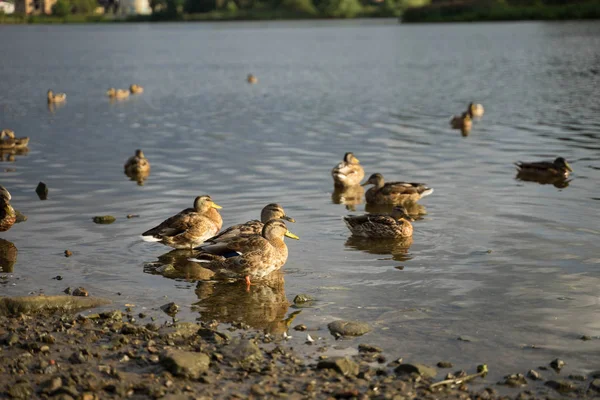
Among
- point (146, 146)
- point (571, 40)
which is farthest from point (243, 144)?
point (571, 40)

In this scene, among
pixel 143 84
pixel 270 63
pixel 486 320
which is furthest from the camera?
pixel 270 63

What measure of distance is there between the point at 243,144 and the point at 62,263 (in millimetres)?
14370

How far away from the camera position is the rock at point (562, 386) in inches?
347

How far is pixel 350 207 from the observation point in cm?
1906

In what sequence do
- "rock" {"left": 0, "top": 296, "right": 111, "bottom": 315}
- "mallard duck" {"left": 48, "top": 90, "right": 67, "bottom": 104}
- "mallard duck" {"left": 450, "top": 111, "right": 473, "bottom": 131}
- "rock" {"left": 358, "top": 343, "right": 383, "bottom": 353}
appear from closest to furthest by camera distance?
"rock" {"left": 358, "top": 343, "right": 383, "bottom": 353} < "rock" {"left": 0, "top": 296, "right": 111, "bottom": 315} < "mallard duck" {"left": 450, "top": 111, "right": 473, "bottom": 131} < "mallard duck" {"left": 48, "top": 90, "right": 67, "bottom": 104}

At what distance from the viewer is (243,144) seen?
91.4 feet

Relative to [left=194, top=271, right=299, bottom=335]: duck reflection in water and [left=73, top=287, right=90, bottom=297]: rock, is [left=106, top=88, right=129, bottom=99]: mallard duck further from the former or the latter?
[left=73, top=287, right=90, bottom=297]: rock

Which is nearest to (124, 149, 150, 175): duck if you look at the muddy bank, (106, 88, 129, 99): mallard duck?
the muddy bank

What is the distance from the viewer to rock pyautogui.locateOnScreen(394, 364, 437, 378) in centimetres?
904

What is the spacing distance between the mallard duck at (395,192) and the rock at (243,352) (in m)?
9.37

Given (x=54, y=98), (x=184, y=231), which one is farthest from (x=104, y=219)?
(x=54, y=98)

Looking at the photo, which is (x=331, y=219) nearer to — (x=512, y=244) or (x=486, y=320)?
(x=512, y=244)

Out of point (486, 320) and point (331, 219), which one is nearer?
point (486, 320)

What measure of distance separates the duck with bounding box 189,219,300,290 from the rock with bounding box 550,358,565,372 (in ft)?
15.2
